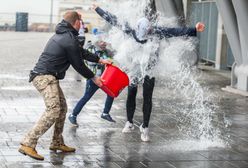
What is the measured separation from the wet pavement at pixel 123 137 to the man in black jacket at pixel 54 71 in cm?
36

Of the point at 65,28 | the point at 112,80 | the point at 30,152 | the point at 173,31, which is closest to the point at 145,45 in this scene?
the point at 173,31

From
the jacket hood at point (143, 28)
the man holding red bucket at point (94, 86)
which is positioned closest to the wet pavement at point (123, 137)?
the man holding red bucket at point (94, 86)

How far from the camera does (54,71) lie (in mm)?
7773

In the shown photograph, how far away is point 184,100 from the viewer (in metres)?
14.0

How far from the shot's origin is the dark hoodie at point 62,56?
7734mm

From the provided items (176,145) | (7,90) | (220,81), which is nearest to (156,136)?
(176,145)

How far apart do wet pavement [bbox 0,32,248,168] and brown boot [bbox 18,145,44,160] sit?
67mm

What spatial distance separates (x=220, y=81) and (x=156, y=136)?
31.0 feet

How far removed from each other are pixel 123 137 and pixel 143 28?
1705mm

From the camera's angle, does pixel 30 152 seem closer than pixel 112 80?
Yes

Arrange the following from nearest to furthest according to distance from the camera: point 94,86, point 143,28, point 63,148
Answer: point 63,148 → point 143,28 → point 94,86

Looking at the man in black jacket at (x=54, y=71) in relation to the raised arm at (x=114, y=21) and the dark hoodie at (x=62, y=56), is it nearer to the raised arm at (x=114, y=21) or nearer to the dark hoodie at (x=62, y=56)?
the dark hoodie at (x=62, y=56)

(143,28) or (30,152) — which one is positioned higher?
(143,28)

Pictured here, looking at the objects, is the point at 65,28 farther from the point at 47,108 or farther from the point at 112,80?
the point at 47,108
